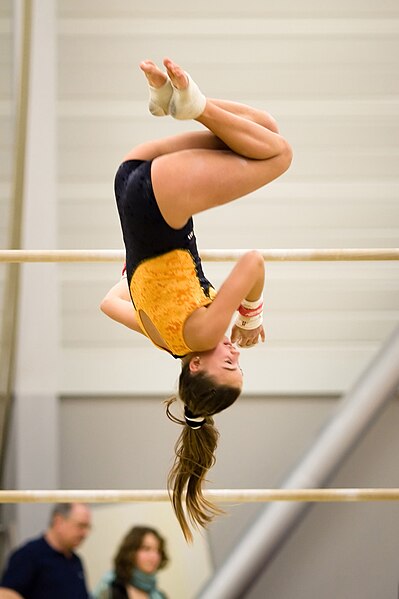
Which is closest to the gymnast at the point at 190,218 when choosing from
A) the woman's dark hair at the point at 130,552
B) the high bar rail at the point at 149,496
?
the high bar rail at the point at 149,496

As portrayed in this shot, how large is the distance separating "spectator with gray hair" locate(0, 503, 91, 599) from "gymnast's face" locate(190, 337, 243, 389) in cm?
181

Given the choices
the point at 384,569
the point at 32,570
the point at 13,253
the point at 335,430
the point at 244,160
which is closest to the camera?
the point at 244,160

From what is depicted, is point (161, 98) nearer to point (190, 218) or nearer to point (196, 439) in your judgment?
point (190, 218)

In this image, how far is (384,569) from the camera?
407 cm

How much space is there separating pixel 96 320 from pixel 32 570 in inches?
39.9

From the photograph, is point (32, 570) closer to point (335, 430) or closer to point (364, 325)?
point (335, 430)

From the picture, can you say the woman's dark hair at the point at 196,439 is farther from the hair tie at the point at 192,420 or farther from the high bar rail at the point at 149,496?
the high bar rail at the point at 149,496

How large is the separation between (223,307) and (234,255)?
366mm

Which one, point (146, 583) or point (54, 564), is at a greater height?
point (54, 564)

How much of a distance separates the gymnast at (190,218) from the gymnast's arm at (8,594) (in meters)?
1.72

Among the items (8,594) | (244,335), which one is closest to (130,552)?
(8,594)

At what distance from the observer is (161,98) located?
188 centimetres

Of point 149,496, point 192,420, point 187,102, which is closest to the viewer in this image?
point 187,102

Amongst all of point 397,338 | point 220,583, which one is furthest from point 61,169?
point 220,583
